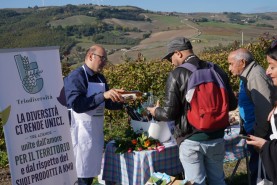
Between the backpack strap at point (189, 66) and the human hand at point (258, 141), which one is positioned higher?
the backpack strap at point (189, 66)

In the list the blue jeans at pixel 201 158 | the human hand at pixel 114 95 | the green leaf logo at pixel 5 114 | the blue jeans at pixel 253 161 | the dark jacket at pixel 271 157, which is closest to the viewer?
A: the dark jacket at pixel 271 157

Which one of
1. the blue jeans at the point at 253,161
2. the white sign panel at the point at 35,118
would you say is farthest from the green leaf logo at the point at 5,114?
the blue jeans at the point at 253,161

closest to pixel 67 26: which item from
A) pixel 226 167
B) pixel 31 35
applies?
pixel 31 35

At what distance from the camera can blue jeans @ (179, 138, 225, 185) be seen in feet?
10.2

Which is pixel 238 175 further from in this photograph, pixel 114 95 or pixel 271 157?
pixel 271 157

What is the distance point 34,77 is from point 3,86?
32 centimetres

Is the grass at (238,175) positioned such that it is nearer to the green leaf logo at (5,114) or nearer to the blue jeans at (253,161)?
the blue jeans at (253,161)

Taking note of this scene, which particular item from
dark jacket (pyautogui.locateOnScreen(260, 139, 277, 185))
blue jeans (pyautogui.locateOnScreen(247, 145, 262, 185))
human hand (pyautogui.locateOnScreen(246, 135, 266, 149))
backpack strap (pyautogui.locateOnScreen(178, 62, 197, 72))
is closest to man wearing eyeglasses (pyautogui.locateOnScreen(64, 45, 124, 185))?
backpack strap (pyautogui.locateOnScreen(178, 62, 197, 72))

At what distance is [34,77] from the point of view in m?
3.16

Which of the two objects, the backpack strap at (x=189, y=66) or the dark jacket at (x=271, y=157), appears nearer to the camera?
the dark jacket at (x=271, y=157)

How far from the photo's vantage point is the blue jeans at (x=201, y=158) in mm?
3102

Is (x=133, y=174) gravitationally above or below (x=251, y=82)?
→ below

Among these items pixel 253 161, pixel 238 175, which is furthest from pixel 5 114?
pixel 238 175

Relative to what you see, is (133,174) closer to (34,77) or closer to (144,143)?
(144,143)
